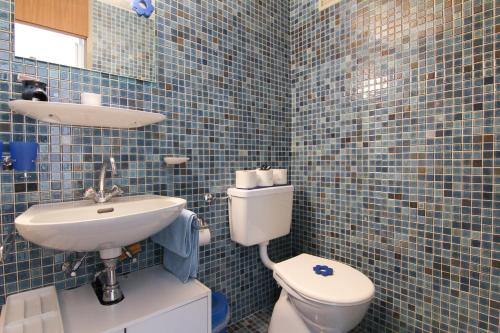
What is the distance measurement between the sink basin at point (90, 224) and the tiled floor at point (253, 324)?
952mm

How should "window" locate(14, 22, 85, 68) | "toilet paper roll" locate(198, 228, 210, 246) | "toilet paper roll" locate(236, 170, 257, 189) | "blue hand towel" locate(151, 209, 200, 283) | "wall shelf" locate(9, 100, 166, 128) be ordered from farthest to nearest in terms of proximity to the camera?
"toilet paper roll" locate(236, 170, 257, 189) → "toilet paper roll" locate(198, 228, 210, 246) → "blue hand towel" locate(151, 209, 200, 283) → "window" locate(14, 22, 85, 68) → "wall shelf" locate(9, 100, 166, 128)

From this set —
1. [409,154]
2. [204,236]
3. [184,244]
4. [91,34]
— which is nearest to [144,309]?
[184,244]

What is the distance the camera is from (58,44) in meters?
1.05

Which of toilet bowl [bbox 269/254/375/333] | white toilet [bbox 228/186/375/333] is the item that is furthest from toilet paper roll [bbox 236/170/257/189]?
toilet bowl [bbox 269/254/375/333]

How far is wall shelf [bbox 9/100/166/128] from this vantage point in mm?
854

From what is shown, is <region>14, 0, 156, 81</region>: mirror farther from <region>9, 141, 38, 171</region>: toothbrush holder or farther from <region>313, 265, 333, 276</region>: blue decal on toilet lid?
<region>313, 265, 333, 276</region>: blue decal on toilet lid

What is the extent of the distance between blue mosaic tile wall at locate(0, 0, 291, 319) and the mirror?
39 millimetres

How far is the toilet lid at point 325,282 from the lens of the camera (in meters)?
1.05

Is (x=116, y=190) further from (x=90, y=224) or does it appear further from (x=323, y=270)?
(x=323, y=270)

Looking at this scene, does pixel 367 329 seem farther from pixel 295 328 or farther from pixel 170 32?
pixel 170 32

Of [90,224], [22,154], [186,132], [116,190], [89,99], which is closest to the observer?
[90,224]

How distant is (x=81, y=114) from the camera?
3.13ft

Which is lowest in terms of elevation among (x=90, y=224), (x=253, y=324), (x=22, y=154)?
(x=253, y=324)

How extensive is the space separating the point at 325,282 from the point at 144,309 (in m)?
0.77
